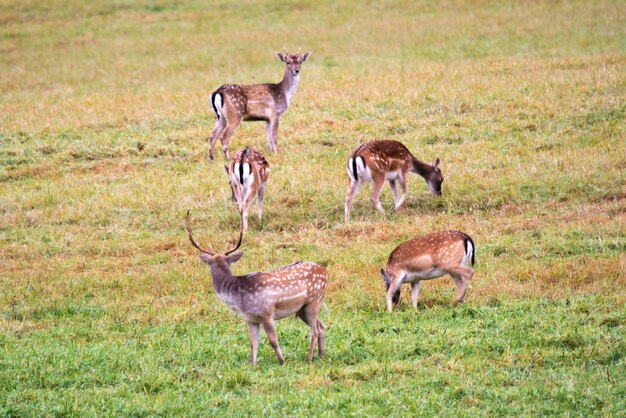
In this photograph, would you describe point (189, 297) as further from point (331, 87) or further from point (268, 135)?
point (331, 87)

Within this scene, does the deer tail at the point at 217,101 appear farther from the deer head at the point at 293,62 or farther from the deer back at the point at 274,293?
the deer back at the point at 274,293

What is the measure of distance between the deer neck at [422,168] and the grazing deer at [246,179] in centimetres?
227

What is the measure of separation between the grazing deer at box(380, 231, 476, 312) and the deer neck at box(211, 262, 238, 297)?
2.19m

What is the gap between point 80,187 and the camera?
1623 centimetres

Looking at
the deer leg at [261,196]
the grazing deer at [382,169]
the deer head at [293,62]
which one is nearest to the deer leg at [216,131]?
the deer head at [293,62]

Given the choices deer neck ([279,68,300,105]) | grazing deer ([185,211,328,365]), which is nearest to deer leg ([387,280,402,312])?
grazing deer ([185,211,328,365])

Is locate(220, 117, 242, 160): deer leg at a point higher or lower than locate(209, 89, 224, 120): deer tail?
lower

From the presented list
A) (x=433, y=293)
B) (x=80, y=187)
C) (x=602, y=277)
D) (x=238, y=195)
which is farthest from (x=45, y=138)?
(x=602, y=277)

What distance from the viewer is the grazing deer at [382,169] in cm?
1427

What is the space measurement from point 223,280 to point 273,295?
21.1 inches

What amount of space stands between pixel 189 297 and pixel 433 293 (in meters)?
2.78

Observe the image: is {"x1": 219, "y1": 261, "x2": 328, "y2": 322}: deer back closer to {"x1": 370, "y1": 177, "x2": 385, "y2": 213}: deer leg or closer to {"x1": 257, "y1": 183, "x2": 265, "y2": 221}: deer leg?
{"x1": 370, "y1": 177, "x2": 385, "y2": 213}: deer leg

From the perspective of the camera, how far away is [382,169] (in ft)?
47.2

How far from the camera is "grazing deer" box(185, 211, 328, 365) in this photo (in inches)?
350
